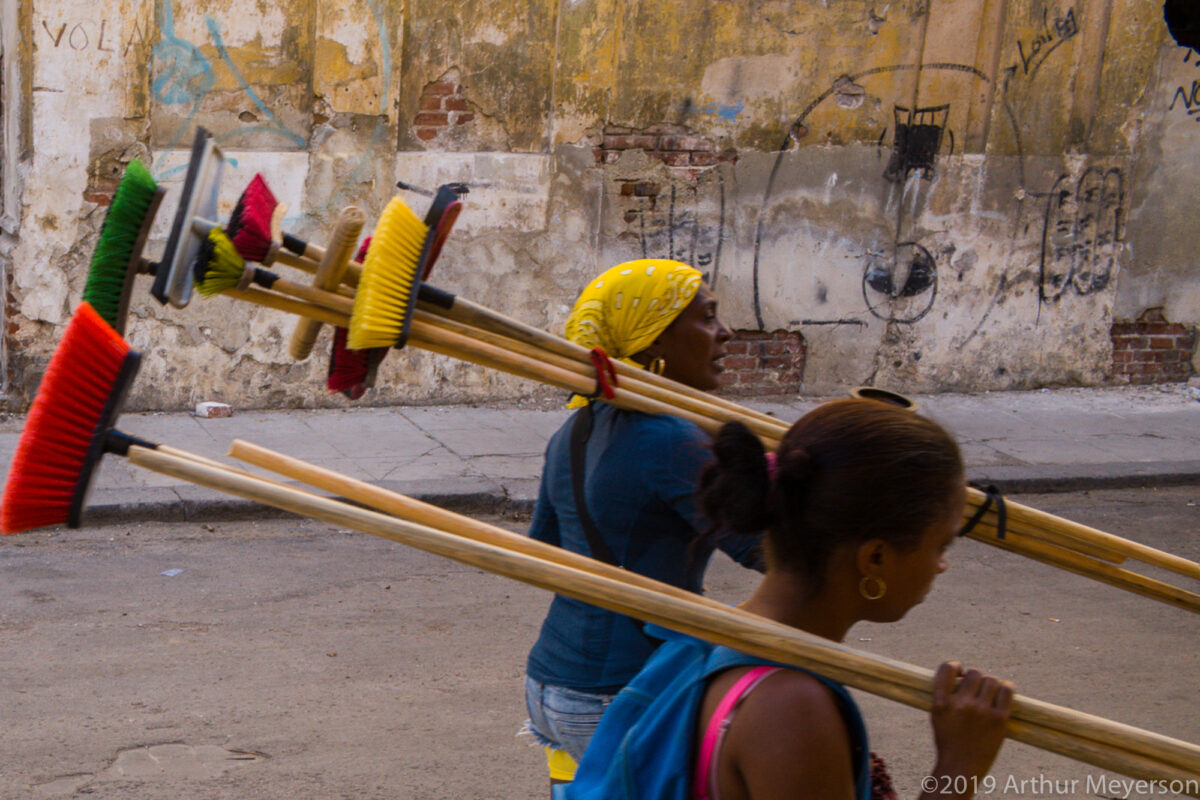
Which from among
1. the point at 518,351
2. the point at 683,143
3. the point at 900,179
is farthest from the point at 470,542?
the point at 900,179

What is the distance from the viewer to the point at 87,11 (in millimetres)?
7652

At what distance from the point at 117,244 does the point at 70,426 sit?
0.55 metres

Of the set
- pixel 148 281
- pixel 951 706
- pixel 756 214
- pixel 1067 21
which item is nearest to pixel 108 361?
pixel 951 706

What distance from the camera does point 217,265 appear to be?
7.14ft

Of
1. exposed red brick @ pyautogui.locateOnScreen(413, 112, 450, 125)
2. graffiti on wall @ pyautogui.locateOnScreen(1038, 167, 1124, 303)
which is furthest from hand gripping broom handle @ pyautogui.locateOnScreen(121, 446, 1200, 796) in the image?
graffiti on wall @ pyautogui.locateOnScreen(1038, 167, 1124, 303)

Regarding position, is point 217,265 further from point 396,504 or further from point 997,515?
point 997,515

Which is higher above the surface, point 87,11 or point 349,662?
point 87,11

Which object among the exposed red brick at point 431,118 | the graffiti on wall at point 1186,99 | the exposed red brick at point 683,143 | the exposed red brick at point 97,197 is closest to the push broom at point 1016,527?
the exposed red brick at point 97,197

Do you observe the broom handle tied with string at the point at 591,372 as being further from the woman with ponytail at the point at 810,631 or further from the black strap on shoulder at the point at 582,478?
A: the woman with ponytail at the point at 810,631

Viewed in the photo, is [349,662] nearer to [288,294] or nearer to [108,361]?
[288,294]

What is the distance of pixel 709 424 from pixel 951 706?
92cm

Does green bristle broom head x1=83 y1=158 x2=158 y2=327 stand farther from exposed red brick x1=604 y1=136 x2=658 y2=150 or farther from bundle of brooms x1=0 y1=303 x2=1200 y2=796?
exposed red brick x1=604 y1=136 x2=658 y2=150

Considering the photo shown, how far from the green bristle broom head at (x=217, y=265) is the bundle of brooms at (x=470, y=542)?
352mm

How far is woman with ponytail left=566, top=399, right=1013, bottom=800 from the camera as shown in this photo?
165 centimetres
